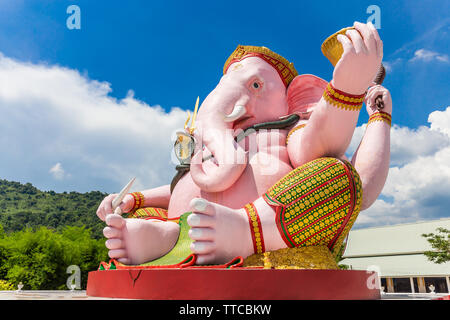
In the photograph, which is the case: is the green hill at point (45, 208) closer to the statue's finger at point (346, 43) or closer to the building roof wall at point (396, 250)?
the building roof wall at point (396, 250)

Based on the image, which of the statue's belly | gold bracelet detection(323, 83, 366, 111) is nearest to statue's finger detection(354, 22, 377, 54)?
gold bracelet detection(323, 83, 366, 111)

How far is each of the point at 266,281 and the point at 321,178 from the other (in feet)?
3.75

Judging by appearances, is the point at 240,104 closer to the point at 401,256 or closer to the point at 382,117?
the point at 382,117

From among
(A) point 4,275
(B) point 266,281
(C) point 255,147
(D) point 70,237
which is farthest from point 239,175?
(D) point 70,237

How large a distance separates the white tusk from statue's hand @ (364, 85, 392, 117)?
5.36 ft

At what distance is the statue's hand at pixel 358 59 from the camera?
11.3 ft

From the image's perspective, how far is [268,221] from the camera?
3506mm

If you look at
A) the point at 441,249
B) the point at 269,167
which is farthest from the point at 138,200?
the point at 441,249

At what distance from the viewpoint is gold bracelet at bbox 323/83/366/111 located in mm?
3627

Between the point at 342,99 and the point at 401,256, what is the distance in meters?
16.9

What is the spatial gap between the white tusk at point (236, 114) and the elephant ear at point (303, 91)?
793mm

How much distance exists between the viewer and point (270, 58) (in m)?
5.03

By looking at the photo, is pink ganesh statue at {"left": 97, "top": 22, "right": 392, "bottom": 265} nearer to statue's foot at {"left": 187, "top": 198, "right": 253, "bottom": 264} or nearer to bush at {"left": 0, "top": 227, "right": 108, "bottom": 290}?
statue's foot at {"left": 187, "top": 198, "right": 253, "bottom": 264}
